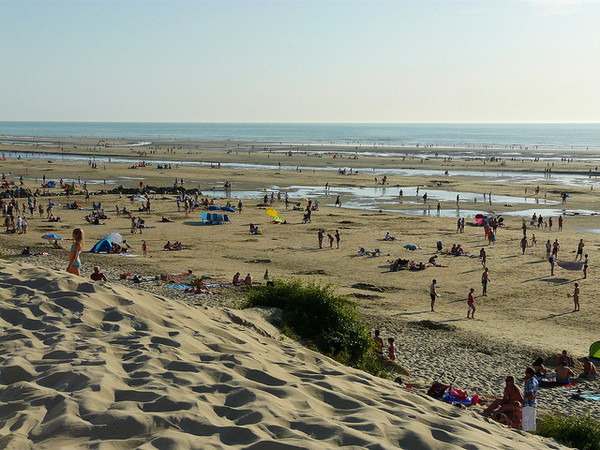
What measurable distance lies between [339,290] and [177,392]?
51.9ft

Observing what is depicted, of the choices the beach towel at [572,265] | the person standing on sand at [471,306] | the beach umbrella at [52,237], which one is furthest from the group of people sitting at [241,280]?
the beach towel at [572,265]

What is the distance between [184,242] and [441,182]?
38969 mm

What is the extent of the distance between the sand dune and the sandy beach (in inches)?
1.0

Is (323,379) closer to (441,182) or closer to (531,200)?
(531,200)

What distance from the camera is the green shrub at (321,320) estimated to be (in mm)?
11133

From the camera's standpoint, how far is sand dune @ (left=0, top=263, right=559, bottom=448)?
494cm

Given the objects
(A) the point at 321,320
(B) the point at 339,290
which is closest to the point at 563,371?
(A) the point at 321,320

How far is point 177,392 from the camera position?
570 cm

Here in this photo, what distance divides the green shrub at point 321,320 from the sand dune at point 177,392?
2.74m

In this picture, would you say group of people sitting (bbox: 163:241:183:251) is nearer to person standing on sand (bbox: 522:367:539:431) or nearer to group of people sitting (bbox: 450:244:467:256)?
group of people sitting (bbox: 450:244:467:256)

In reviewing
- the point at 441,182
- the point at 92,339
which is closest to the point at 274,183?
the point at 441,182

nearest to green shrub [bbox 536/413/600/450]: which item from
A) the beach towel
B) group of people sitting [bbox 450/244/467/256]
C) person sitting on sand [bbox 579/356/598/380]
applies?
person sitting on sand [bbox 579/356/598/380]

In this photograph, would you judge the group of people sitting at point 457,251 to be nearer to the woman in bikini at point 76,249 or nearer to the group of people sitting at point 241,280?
the group of people sitting at point 241,280

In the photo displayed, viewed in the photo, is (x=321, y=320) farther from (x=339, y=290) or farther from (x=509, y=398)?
(x=339, y=290)
